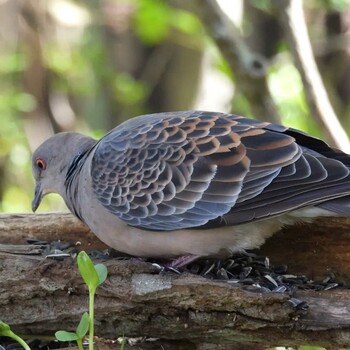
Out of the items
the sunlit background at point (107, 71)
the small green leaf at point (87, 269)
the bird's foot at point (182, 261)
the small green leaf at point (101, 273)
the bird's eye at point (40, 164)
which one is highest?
the small green leaf at point (87, 269)

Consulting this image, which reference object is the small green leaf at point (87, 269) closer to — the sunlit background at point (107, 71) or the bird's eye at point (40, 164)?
the bird's eye at point (40, 164)

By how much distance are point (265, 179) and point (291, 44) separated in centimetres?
177

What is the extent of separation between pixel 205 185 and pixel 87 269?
0.88 metres

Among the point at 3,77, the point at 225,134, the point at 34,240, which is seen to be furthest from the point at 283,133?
the point at 3,77

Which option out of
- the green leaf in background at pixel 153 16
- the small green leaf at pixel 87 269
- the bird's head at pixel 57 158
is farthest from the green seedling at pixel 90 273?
the green leaf in background at pixel 153 16

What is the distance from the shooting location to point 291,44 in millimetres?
4836

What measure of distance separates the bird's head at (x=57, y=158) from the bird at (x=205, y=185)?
0.42m

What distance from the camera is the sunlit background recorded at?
330 inches

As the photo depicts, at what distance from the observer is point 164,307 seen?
306cm

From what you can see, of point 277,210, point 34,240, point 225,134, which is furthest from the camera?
point 34,240

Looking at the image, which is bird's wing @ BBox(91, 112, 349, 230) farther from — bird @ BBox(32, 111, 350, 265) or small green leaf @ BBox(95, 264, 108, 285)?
small green leaf @ BBox(95, 264, 108, 285)

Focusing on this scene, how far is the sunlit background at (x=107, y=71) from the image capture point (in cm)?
838

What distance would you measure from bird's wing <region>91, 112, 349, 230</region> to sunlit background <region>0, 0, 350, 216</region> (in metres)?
4.14

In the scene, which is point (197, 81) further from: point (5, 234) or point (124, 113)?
point (5, 234)
